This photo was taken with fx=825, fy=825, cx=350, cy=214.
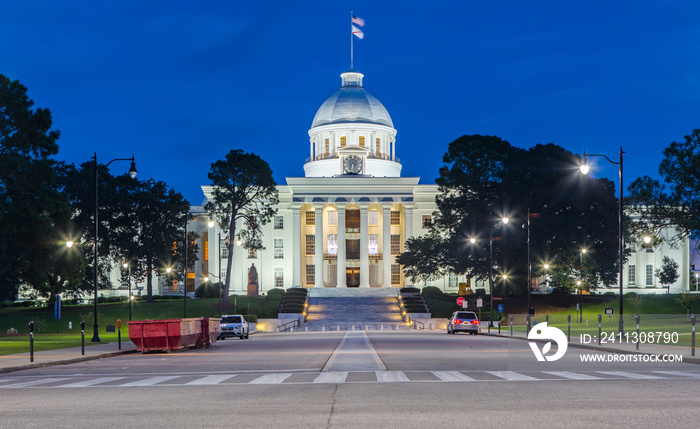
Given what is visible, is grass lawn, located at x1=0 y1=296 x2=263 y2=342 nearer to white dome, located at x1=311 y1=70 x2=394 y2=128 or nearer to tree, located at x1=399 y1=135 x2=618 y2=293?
tree, located at x1=399 y1=135 x2=618 y2=293

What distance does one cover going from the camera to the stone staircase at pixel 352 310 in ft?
244

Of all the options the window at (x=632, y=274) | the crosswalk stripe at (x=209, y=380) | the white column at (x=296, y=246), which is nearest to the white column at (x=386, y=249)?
the white column at (x=296, y=246)

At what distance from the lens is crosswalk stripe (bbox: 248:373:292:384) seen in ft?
54.4

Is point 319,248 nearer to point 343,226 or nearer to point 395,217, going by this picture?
point 343,226

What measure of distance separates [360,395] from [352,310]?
231 feet

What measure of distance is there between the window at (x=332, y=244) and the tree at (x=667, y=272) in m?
46.6

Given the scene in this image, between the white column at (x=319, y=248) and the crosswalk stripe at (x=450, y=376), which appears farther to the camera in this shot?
the white column at (x=319, y=248)

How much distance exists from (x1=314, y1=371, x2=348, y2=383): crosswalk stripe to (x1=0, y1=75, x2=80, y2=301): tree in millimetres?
35334

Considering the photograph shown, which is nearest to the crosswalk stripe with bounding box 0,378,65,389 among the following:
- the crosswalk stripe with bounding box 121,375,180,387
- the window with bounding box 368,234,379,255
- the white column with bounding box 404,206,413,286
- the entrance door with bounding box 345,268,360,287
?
the crosswalk stripe with bounding box 121,375,180,387

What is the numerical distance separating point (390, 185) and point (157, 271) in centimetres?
3074

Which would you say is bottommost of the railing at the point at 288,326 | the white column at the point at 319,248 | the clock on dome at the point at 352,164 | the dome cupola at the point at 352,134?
the railing at the point at 288,326

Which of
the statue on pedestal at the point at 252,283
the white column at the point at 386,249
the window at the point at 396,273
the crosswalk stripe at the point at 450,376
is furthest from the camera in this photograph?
the window at the point at 396,273

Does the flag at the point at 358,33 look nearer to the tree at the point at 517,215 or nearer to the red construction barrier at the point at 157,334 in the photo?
the tree at the point at 517,215

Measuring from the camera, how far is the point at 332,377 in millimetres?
17453
